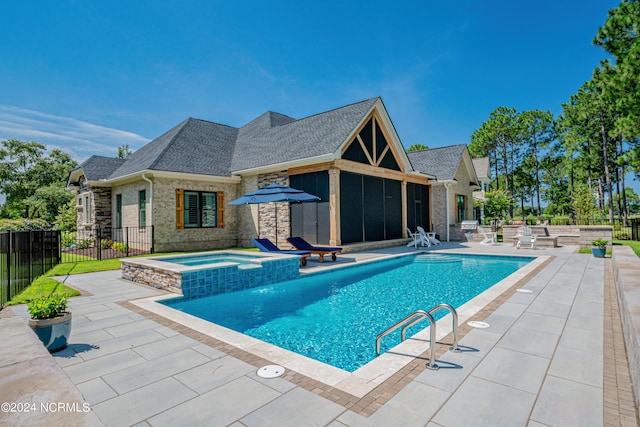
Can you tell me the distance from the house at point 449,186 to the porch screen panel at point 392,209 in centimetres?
433

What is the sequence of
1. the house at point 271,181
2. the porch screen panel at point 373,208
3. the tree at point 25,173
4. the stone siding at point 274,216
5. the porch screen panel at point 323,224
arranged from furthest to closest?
the tree at point 25,173 < the porch screen panel at point 373,208 < the stone siding at point 274,216 < the house at point 271,181 < the porch screen panel at point 323,224

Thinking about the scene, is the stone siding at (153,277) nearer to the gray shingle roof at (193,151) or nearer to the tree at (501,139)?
the gray shingle roof at (193,151)

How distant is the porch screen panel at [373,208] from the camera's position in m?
16.0

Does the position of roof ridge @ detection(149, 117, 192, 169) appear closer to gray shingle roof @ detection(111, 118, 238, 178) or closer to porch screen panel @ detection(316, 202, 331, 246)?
gray shingle roof @ detection(111, 118, 238, 178)

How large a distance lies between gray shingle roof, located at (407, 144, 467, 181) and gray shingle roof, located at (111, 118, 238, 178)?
12846mm

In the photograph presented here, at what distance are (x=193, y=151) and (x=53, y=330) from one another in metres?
14.8

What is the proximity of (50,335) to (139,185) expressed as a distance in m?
13.7

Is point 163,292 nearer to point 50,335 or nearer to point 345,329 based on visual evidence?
point 50,335

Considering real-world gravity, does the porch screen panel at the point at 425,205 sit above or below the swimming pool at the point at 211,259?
above

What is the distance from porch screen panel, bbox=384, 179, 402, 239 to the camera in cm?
1748

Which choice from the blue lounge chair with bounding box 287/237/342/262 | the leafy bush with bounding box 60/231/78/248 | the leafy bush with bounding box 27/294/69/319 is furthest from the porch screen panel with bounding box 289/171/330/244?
the leafy bush with bounding box 60/231/78/248

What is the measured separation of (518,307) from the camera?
5.68 metres

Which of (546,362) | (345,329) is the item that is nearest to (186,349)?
(345,329)

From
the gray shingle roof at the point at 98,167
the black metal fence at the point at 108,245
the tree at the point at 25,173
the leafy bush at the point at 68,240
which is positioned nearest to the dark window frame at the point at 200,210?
the black metal fence at the point at 108,245
